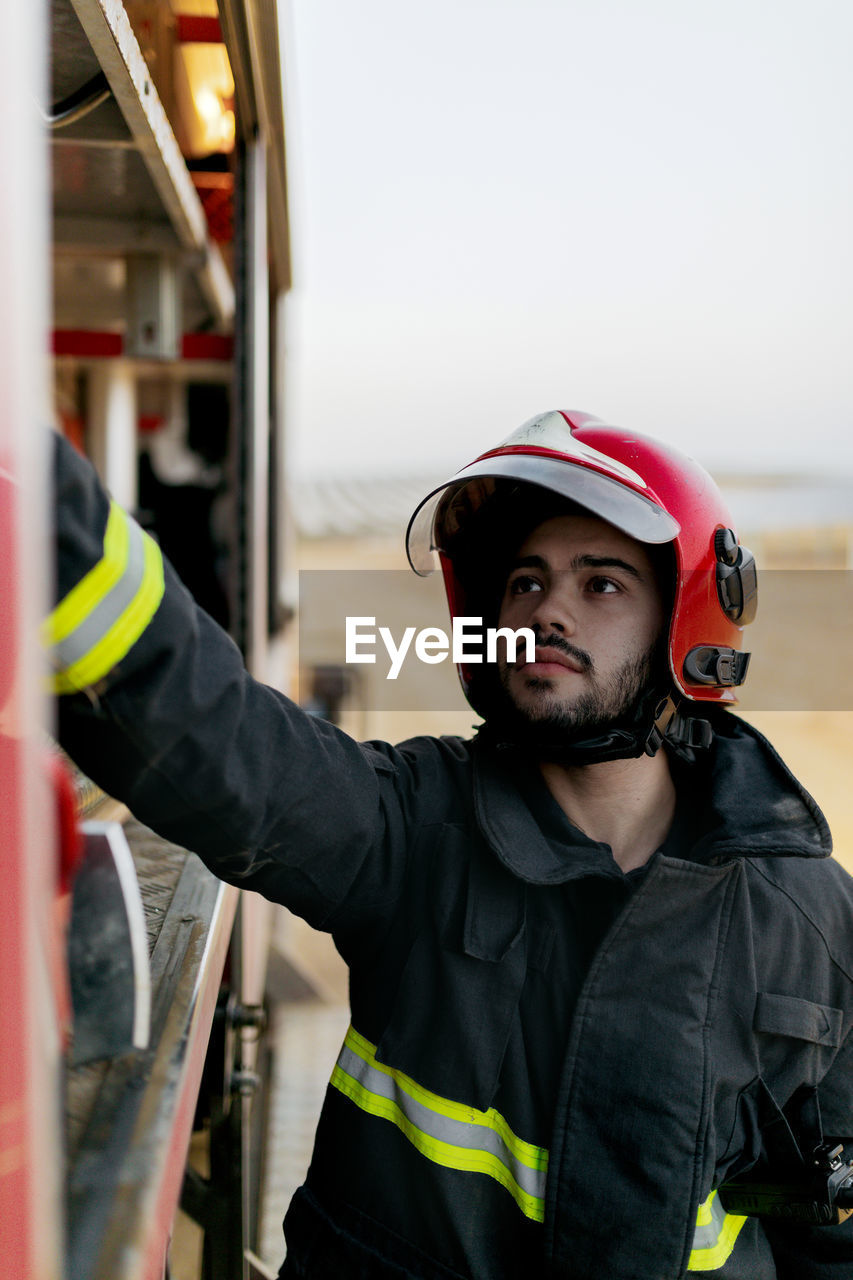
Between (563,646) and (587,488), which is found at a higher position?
(587,488)

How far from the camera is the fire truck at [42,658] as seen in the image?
643mm

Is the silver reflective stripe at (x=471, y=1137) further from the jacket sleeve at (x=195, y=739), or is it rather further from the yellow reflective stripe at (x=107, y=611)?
the yellow reflective stripe at (x=107, y=611)

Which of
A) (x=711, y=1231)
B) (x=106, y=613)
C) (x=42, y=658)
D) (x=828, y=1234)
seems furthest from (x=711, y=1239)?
(x=42, y=658)

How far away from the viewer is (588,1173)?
5.00 feet

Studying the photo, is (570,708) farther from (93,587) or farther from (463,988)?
(93,587)

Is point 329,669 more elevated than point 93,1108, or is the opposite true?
point 93,1108

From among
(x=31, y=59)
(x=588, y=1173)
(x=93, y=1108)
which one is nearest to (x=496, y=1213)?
(x=588, y=1173)

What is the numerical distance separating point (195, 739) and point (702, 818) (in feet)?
3.22

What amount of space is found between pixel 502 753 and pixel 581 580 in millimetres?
352

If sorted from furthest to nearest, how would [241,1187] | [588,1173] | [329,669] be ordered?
[329,669]
[241,1187]
[588,1173]

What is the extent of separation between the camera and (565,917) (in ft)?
5.63

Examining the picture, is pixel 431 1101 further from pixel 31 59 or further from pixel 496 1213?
pixel 31 59

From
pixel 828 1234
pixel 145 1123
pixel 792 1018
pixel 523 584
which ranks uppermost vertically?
pixel 523 584

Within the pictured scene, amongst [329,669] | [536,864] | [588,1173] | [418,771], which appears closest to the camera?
[588,1173]
